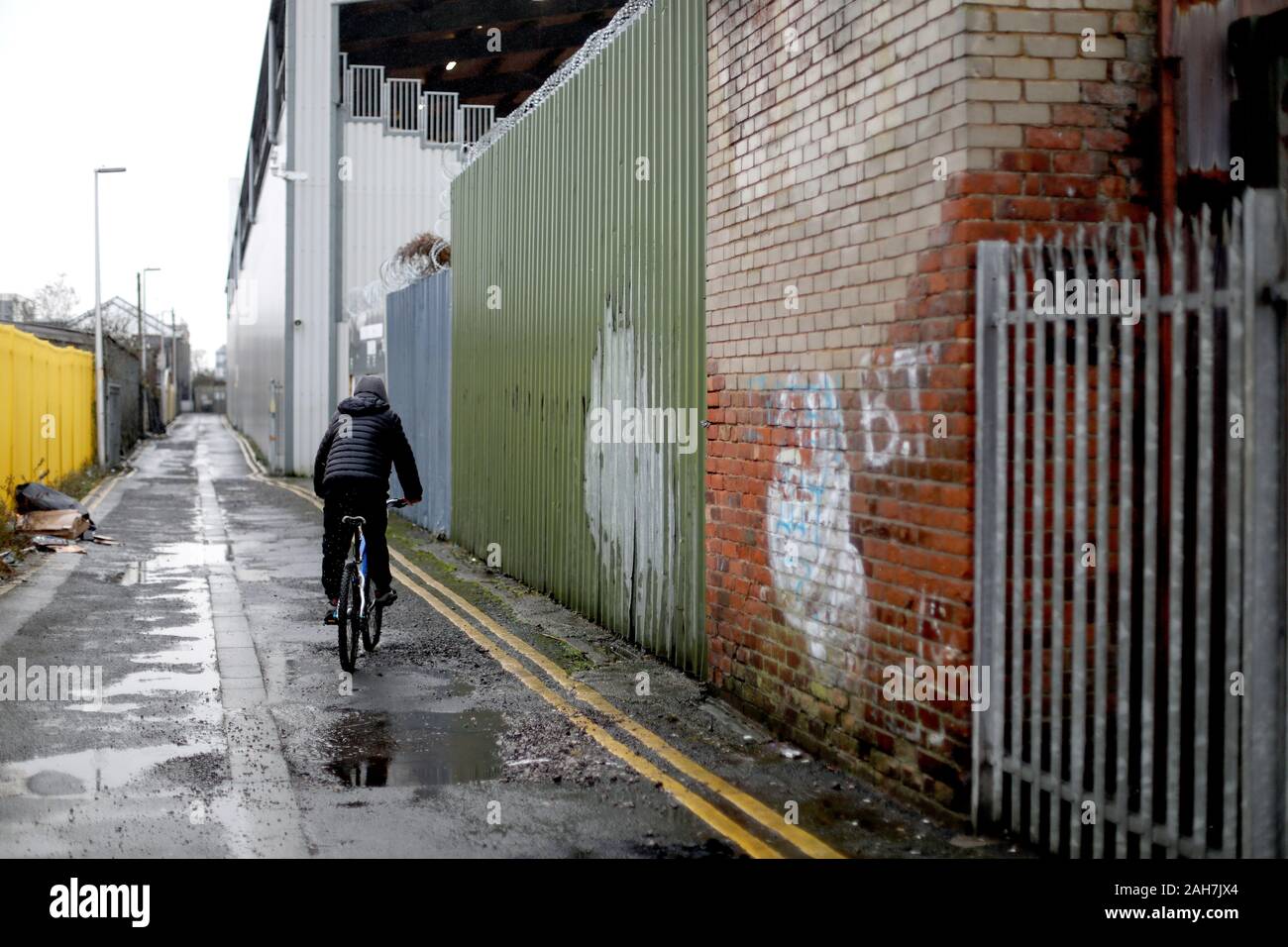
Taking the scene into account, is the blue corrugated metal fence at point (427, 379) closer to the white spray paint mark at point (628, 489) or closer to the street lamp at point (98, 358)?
the white spray paint mark at point (628, 489)

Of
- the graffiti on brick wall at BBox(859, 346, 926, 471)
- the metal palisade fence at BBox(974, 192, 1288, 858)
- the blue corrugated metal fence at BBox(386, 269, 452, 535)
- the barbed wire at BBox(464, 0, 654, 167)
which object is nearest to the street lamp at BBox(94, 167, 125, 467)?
the blue corrugated metal fence at BBox(386, 269, 452, 535)

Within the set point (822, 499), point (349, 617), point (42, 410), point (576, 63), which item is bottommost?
point (349, 617)

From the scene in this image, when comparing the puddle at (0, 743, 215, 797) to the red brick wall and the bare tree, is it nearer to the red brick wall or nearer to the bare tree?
the red brick wall

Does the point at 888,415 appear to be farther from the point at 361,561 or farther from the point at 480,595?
the point at 480,595

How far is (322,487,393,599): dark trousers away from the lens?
8.38m

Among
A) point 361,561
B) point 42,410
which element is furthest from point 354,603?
point 42,410

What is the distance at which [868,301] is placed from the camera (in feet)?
18.7

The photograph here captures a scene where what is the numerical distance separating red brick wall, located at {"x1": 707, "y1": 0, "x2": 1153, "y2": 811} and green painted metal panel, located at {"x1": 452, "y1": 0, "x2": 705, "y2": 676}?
0.51 meters

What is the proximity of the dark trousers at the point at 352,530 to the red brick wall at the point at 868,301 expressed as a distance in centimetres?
233

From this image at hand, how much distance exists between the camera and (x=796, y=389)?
6.40 meters

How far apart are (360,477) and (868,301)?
396 centimetres

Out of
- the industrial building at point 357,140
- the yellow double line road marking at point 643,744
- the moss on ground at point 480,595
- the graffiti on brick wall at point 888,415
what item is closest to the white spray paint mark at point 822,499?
the graffiti on brick wall at point 888,415

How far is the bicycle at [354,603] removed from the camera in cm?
800
